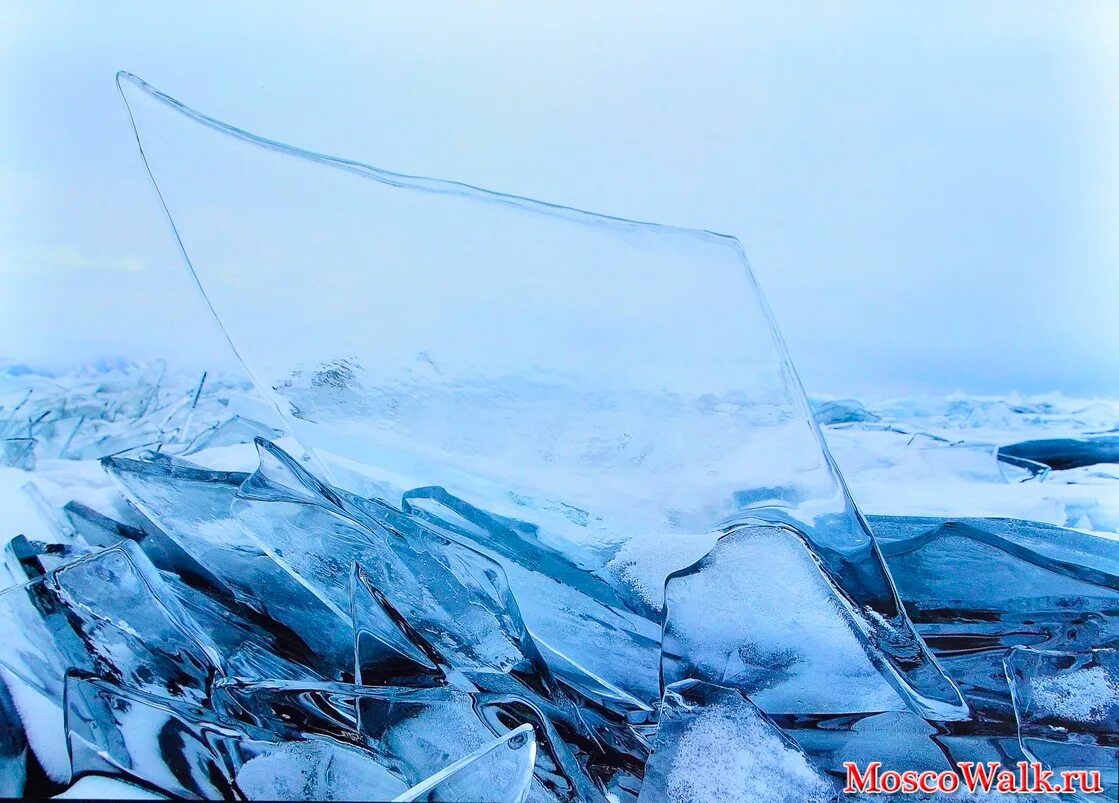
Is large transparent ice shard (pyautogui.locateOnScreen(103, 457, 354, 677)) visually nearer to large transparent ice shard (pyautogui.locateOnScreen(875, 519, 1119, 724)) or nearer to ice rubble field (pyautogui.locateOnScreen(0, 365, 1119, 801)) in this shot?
ice rubble field (pyautogui.locateOnScreen(0, 365, 1119, 801))

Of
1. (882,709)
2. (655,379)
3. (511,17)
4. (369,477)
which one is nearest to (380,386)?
(369,477)

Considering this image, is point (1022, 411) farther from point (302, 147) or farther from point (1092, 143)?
point (302, 147)

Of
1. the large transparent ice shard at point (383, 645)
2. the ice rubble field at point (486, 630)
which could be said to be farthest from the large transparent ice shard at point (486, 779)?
the large transparent ice shard at point (383, 645)

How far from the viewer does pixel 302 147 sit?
32.1 inches

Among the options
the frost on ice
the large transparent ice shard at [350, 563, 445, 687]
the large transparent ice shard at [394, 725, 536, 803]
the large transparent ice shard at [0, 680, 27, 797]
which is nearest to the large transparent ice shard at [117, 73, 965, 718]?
the frost on ice

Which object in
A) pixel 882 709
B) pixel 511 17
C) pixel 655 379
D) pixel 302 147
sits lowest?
pixel 882 709

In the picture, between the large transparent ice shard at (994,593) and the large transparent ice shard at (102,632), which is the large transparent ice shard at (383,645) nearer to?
the large transparent ice shard at (102,632)

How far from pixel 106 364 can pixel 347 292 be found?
0.35 meters

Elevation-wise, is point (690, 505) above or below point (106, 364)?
below

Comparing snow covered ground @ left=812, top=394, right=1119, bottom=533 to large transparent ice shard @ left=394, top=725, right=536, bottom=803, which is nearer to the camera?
large transparent ice shard @ left=394, top=725, right=536, bottom=803

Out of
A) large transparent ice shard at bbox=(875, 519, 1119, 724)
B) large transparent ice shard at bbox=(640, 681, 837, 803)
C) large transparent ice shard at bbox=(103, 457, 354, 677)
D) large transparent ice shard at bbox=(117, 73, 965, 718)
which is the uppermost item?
large transparent ice shard at bbox=(117, 73, 965, 718)

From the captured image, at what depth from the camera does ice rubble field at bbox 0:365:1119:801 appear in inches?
29.5

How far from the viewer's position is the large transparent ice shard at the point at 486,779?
688mm

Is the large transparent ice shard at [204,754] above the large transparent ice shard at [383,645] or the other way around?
the other way around
